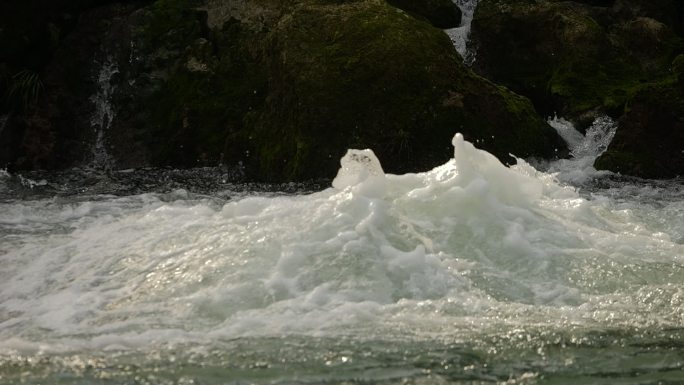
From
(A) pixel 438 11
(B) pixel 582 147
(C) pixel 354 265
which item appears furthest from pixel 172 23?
(C) pixel 354 265

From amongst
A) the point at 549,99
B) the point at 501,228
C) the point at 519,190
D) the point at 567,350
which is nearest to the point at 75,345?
the point at 567,350

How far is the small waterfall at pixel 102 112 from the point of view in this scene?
10.9 meters

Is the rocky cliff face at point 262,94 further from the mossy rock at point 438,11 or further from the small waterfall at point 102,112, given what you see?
the mossy rock at point 438,11

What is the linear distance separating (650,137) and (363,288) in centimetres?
529

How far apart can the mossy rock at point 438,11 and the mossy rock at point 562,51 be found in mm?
837

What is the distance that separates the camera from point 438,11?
1334cm

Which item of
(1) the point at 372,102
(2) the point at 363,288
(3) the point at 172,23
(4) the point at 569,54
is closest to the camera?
(2) the point at 363,288

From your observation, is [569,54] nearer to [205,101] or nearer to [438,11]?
[438,11]

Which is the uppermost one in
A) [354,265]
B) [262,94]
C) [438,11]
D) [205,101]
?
[438,11]

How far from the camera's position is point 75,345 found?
4625mm

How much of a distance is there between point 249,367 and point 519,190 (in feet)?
9.73

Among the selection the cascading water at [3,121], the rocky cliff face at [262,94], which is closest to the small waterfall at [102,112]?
the rocky cliff face at [262,94]

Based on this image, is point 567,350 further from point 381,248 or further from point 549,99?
point 549,99

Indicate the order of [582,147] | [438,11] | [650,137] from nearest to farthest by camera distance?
[650,137] → [582,147] → [438,11]
